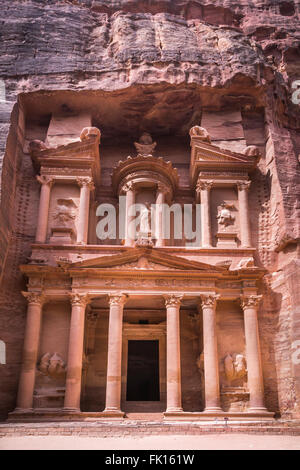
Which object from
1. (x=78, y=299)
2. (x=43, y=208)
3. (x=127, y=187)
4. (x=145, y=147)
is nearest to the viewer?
(x=78, y=299)

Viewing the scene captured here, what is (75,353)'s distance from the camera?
16.8 m

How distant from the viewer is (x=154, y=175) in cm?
2094

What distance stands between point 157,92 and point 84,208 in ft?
22.4

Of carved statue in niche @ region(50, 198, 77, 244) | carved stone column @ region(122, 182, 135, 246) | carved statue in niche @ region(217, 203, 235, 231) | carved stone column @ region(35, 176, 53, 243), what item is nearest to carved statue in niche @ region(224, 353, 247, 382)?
carved statue in niche @ region(217, 203, 235, 231)

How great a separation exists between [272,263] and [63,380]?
981cm

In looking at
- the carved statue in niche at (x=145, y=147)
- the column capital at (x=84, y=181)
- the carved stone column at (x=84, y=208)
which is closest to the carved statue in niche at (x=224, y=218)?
the carved statue in niche at (x=145, y=147)

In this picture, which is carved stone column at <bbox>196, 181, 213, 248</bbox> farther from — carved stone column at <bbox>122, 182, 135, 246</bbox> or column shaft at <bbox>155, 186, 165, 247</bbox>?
carved stone column at <bbox>122, 182, 135, 246</bbox>

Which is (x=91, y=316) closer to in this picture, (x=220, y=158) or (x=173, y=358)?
(x=173, y=358)

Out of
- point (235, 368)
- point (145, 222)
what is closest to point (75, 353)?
point (235, 368)

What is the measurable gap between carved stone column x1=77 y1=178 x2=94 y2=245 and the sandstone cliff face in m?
2.25

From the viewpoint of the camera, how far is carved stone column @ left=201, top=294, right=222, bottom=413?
53.8ft

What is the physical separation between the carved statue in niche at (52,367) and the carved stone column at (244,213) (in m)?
9.00

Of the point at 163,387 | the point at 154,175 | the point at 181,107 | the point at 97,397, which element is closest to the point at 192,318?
the point at 163,387
